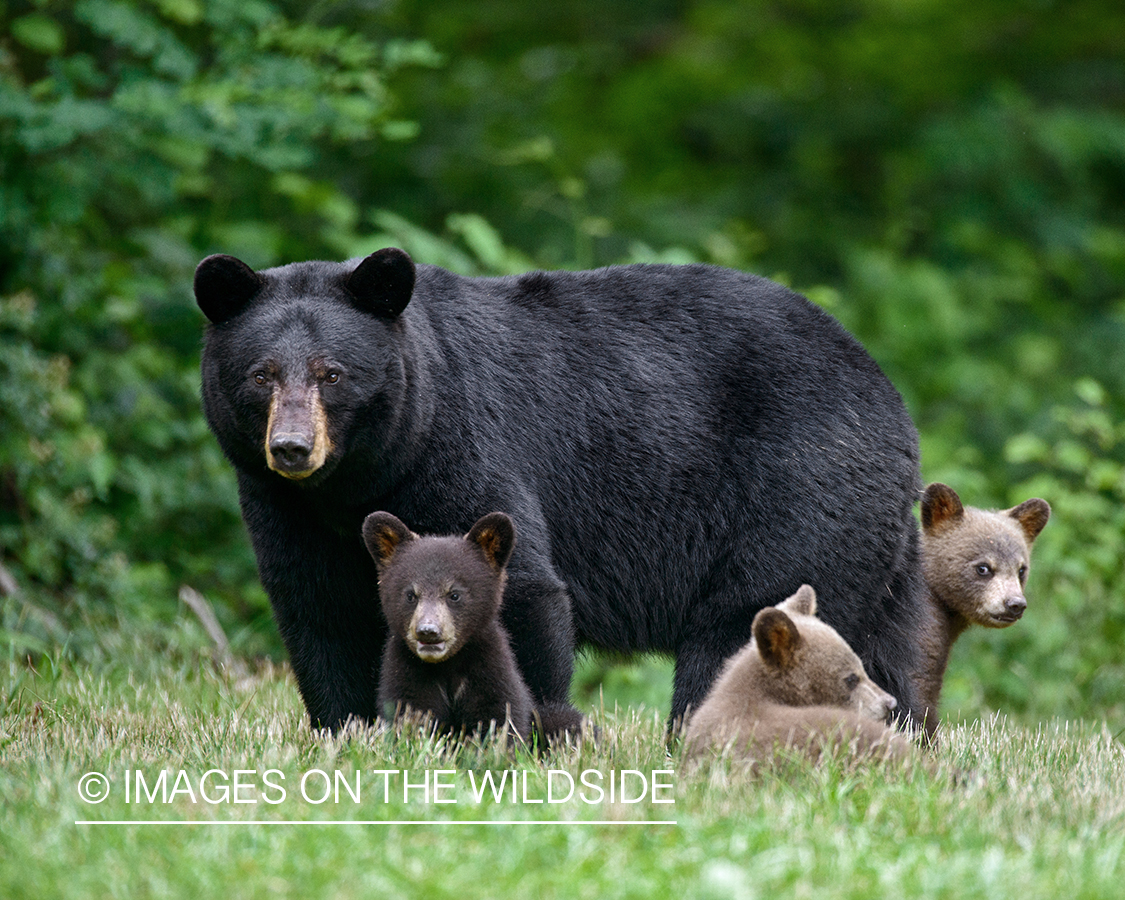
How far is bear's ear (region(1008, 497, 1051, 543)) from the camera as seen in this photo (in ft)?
19.2

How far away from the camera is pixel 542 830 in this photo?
3508 mm

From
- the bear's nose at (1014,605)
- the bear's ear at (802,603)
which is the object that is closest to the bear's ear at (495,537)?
the bear's ear at (802,603)

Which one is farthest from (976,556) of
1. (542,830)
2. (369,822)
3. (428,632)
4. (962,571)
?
(369,822)

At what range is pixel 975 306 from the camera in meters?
12.8

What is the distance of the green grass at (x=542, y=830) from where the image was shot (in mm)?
3145

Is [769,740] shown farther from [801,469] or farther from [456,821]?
[801,469]

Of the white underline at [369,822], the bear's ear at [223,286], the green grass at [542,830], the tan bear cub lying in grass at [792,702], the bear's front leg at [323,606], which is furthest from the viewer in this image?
the bear's front leg at [323,606]

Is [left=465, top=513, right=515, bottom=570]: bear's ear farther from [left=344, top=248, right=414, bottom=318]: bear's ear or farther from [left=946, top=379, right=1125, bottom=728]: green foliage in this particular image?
[left=946, top=379, right=1125, bottom=728]: green foliage

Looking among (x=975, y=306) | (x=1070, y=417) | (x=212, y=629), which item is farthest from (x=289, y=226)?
(x=975, y=306)

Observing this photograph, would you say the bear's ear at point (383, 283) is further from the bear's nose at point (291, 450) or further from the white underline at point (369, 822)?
the white underline at point (369, 822)

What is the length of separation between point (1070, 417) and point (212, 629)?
5.32 metres

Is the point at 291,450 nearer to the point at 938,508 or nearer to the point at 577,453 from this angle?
the point at 577,453

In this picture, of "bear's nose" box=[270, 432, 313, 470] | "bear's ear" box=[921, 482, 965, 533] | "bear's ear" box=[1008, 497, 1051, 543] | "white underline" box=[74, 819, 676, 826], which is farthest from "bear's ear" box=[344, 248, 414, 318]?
"bear's ear" box=[1008, 497, 1051, 543]

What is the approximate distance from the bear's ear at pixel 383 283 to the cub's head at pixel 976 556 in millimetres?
2465
